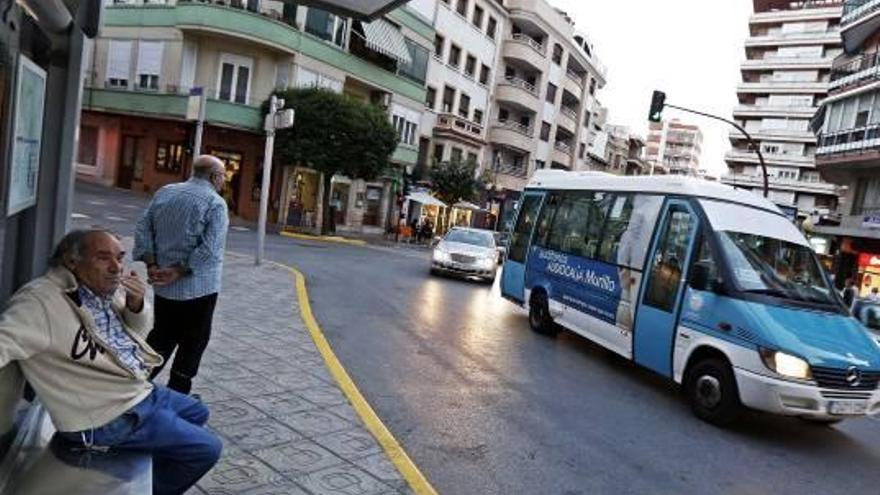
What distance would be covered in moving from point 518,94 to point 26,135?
47420mm

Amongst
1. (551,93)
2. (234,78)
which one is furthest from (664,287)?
(551,93)

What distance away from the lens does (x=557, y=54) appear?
5472 cm

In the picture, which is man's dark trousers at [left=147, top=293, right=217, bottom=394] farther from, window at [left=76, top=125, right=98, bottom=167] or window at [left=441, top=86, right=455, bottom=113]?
window at [left=441, top=86, right=455, bottom=113]

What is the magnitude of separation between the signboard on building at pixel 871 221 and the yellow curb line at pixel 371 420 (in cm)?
2647

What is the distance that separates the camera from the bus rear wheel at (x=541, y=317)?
1147cm

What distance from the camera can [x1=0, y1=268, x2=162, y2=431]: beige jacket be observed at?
2.74 meters

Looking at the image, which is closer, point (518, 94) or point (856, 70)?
point (856, 70)

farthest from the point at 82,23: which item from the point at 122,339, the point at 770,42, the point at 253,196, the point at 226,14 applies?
the point at 770,42

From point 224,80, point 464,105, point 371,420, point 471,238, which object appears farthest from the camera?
point 464,105

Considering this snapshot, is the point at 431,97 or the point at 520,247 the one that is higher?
the point at 431,97

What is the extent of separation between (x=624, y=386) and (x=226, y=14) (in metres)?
25.4

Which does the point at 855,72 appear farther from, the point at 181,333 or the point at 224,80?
the point at 181,333

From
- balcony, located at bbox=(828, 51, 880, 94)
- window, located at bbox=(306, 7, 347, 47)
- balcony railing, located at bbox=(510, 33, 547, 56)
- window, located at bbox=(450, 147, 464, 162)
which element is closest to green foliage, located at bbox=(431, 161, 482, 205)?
window, located at bbox=(450, 147, 464, 162)

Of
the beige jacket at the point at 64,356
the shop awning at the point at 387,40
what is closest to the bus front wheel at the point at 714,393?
the beige jacket at the point at 64,356
